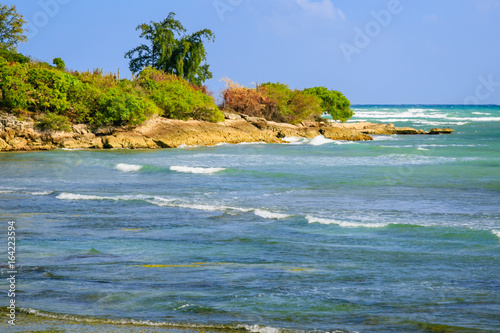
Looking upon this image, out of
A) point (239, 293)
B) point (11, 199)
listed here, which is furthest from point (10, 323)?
point (11, 199)

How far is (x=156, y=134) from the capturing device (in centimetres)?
3822

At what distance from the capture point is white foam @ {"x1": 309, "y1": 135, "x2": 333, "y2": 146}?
44.1m

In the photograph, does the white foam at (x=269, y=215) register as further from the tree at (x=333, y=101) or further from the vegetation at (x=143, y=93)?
the tree at (x=333, y=101)

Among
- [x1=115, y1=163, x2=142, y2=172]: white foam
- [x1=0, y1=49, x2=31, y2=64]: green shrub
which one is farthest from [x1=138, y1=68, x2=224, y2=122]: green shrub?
[x1=115, y1=163, x2=142, y2=172]: white foam

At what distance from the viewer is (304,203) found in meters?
16.2

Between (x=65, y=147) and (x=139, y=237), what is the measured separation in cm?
2568

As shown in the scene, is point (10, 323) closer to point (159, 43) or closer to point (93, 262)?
point (93, 262)

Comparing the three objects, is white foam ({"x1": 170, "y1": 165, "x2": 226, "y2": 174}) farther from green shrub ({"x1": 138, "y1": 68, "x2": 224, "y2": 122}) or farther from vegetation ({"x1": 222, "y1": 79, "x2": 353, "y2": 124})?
vegetation ({"x1": 222, "y1": 79, "x2": 353, "y2": 124})

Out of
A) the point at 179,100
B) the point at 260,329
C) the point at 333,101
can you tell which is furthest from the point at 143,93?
the point at 260,329

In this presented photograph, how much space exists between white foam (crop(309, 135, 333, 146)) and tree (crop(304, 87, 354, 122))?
12.5 m

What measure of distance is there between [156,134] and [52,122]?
21.1 ft

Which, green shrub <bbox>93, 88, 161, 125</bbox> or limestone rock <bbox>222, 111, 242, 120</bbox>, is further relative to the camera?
limestone rock <bbox>222, 111, 242, 120</bbox>

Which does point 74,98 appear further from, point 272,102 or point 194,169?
point 272,102

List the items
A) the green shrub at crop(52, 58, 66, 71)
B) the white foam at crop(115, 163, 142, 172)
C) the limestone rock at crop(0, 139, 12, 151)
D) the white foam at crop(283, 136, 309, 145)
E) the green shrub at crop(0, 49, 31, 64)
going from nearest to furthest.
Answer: the white foam at crop(115, 163, 142, 172), the limestone rock at crop(0, 139, 12, 151), the green shrub at crop(0, 49, 31, 64), the green shrub at crop(52, 58, 66, 71), the white foam at crop(283, 136, 309, 145)
